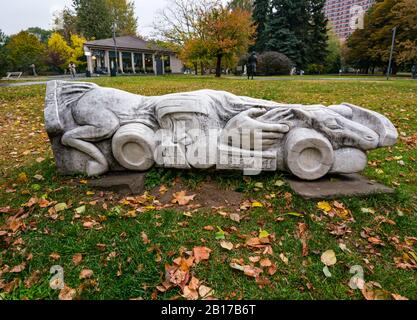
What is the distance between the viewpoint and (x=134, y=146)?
3.78 m

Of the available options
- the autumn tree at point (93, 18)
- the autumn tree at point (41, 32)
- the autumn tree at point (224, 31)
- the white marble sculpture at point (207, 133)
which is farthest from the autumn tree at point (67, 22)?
the white marble sculpture at point (207, 133)

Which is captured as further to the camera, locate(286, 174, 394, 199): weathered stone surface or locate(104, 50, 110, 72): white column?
locate(104, 50, 110, 72): white column

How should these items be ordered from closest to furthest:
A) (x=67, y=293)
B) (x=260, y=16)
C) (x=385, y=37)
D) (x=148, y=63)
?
(x=67, y=293)
(x=385, y=37)
(x=260, y=16)
(x=148, y=63)

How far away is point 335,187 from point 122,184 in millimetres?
2639

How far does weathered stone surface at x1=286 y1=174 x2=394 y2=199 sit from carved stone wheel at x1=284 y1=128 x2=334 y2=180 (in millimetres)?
119

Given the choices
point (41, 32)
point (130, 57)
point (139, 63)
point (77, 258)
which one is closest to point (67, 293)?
point (77, 258)

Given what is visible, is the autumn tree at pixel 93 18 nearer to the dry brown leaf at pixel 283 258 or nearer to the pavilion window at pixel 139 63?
the pavilion window at pixel 139 63

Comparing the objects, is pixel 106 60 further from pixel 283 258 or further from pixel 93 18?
pixel 283 258

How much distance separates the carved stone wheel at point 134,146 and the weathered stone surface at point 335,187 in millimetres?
1849

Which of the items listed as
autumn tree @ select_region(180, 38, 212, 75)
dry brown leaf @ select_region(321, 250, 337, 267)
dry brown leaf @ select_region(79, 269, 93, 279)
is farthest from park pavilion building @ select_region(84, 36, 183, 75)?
dry brown leaf @ select_region(321, 250, 337, 267)

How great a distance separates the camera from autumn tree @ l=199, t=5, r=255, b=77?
22.7 meters

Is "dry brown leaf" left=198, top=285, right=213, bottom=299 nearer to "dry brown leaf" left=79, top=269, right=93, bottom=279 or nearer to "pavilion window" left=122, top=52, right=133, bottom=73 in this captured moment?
"dry brown leaf" left=79, top=269, right=93, bottom=279

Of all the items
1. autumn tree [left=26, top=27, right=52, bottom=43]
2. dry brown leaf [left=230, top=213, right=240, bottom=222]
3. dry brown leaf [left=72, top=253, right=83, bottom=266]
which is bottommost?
dry brown leaf [left=72, top=253, right=83, bottom=266]

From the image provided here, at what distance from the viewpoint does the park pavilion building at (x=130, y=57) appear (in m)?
40.0
